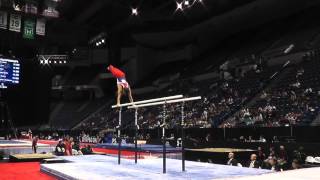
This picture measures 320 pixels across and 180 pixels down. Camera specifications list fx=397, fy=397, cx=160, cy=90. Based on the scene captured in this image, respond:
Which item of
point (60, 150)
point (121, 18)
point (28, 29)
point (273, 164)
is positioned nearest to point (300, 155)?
point (273, 164)

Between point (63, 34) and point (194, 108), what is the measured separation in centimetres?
1568

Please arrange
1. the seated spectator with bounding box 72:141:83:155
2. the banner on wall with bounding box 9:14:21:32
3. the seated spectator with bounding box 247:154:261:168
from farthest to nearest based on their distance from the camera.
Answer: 1. the banner on wall with bounding box 9:14:21:32
2. the seated spectator with bounding box 72:141:83:155
3. the seated spectator with bounding box 247:154:261:168

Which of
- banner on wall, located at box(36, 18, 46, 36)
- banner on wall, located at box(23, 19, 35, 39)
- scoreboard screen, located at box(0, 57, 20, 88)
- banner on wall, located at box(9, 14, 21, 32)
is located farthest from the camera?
banner on wall, located at box(36, 18, 46, 36)

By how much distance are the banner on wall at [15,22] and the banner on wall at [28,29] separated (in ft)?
1.39

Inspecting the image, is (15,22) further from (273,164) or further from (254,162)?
(273,164)

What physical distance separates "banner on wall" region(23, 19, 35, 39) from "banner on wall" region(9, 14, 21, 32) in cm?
42

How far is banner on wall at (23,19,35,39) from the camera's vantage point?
24703 mm

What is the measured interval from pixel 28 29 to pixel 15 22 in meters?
0.95

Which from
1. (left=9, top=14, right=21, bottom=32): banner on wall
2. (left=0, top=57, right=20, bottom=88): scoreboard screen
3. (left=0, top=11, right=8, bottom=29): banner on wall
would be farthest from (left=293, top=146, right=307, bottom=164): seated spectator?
(left=0, top=11, right=8, bottom=29): banner on wall

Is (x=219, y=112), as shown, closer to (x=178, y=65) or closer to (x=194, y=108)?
(x=194, y=108)

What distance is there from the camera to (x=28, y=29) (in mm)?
24922

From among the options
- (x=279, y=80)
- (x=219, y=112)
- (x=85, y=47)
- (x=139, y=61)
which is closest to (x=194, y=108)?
(x=219, y=112)

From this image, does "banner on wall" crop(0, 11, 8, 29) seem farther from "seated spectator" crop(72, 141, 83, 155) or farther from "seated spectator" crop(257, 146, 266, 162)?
"seated spectator" crop(257, 146, 266, 162)

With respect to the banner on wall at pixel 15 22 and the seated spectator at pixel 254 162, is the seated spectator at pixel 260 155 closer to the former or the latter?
the seated spectator at pixel 254 162
